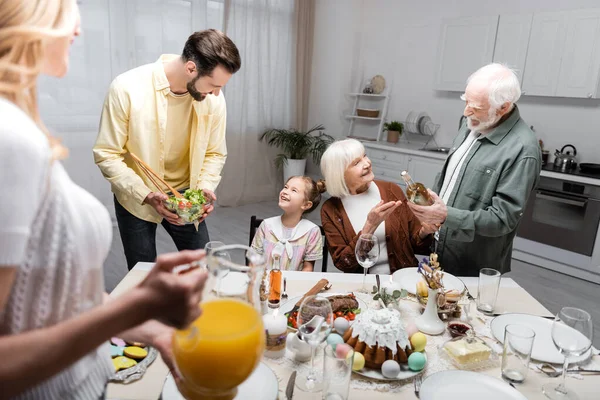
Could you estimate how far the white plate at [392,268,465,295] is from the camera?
5.25ft

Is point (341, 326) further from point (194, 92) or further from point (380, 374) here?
point (194, 92)

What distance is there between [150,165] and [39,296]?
1.48 m

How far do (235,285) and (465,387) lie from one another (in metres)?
0.72

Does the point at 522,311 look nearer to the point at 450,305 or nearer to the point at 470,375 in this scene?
the point at 450,305

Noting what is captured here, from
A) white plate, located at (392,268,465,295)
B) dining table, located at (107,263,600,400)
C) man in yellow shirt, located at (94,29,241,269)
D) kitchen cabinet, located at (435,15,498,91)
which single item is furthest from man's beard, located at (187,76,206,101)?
kitchen cabinet, located at (435,15,498,91)

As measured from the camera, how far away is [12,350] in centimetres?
49

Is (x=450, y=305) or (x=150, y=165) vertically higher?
(x=150, y=165)

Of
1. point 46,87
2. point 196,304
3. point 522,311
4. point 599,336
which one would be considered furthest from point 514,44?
point 196,304

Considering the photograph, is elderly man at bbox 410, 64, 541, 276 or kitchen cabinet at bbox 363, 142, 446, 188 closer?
elderly man at bbox 410, 64, 541, 276

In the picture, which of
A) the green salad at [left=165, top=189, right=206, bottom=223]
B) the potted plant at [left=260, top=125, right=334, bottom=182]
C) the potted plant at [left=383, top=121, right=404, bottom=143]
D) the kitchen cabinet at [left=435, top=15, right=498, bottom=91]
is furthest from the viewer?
the potted plant at [left=260, top=125, right=334, bottom=182]

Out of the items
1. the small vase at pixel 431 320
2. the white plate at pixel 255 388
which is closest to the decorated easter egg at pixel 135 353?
the white plate at pixel 255 388

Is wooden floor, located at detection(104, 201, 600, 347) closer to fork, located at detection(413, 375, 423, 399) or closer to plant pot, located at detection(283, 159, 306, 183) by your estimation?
plant pot, located at detection(283, 159, 306, 183)

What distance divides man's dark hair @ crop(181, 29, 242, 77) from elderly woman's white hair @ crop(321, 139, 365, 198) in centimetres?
61

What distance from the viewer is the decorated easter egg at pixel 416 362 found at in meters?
1.12
